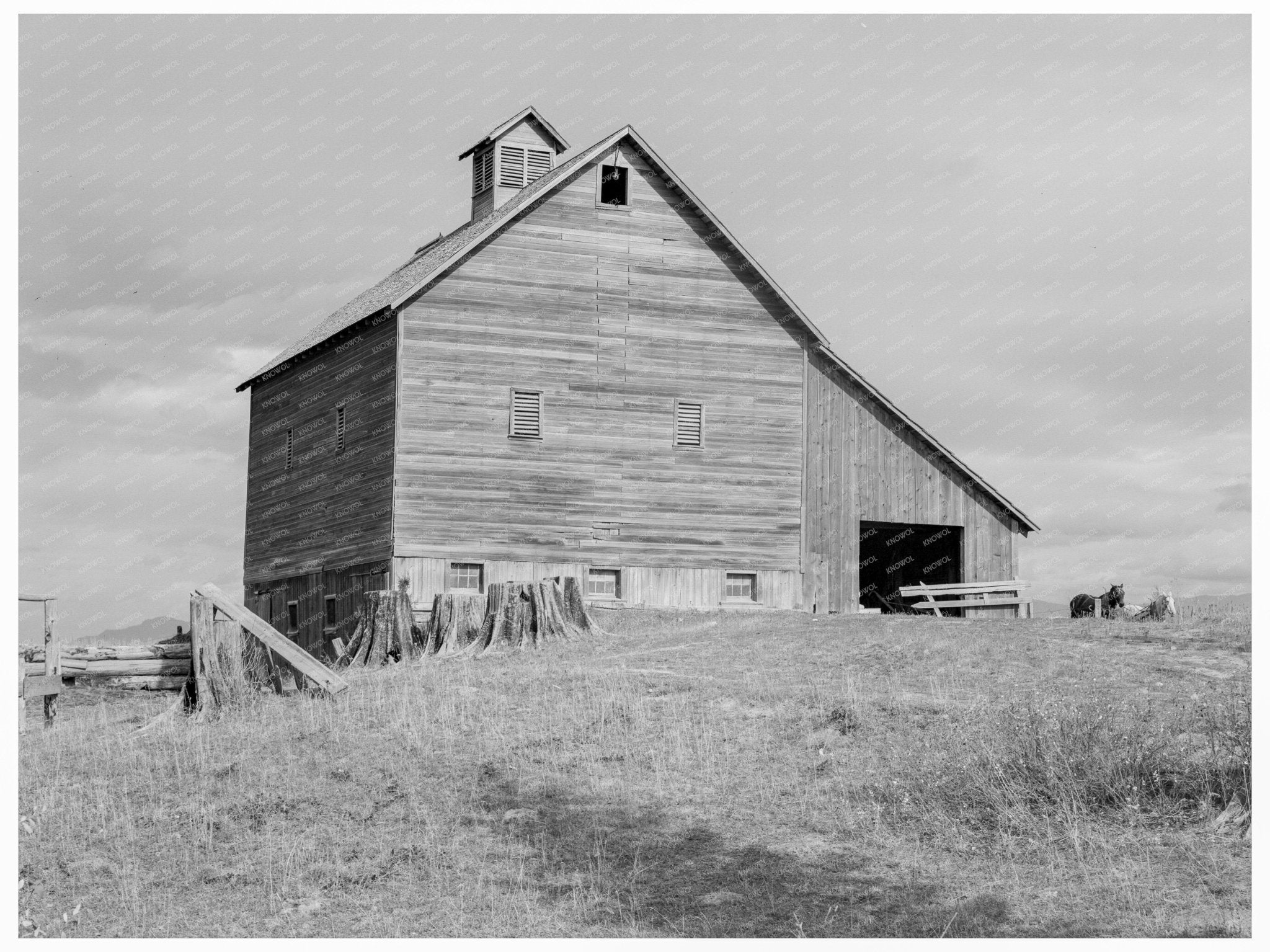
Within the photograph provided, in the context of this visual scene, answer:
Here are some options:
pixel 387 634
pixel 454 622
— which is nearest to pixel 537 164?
pixel 454 622

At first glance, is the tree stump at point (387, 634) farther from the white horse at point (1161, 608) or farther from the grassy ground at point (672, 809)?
the white horse at point (1161, 608)

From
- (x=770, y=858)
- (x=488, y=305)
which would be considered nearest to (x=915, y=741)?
(x=770, y=858)

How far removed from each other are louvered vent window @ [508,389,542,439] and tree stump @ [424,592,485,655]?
21.4 ft

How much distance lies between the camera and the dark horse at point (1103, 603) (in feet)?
111

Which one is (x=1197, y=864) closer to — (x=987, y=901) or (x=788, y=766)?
(x=987, y=901)

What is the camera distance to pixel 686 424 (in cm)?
3447

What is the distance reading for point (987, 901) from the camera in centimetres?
1230

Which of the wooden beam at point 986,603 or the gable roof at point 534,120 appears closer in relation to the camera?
the wooden beam at point 986,603

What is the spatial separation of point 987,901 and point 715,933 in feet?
7.86

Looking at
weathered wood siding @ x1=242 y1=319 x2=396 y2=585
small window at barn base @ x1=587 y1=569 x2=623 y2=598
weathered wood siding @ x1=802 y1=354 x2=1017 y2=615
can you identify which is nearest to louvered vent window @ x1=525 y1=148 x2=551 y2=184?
weathered wood siding @ x1=242 y1=319 x2=396 y2=585

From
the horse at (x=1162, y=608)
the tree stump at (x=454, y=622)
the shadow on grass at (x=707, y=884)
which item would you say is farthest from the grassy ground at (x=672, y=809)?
the horse at (x=1162, y=608)

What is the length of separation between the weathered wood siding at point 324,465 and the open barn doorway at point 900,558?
1326 centimetres

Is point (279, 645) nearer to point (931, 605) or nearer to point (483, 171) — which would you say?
point (931, 605)

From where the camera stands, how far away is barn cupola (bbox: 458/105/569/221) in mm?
41469
